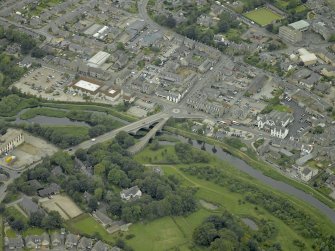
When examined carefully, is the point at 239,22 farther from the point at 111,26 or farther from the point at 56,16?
the point at 56,16

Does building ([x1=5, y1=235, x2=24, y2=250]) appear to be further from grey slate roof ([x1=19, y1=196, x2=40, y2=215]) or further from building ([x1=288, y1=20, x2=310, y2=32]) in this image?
building ([x1=288, y1=20, x2=310, y2=32])

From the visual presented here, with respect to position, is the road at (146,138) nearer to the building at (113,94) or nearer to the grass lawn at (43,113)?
the building at (113,94)

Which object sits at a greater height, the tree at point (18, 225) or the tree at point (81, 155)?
the tree at point (18, 225)

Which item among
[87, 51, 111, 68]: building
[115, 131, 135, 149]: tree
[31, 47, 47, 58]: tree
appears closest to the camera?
[115, 131, 135, 149]: tree

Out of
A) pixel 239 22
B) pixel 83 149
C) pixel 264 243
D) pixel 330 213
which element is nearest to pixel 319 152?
pixel 330 213

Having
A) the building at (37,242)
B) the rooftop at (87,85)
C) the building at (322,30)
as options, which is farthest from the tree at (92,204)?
the building at (322,30)

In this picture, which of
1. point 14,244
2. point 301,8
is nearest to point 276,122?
point 14,244

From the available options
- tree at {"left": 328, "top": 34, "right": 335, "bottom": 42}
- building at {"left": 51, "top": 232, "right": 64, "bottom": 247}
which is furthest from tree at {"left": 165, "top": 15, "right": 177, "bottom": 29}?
building at {"left": 51, "top": 232, "right": 64, "bottom": 247}
